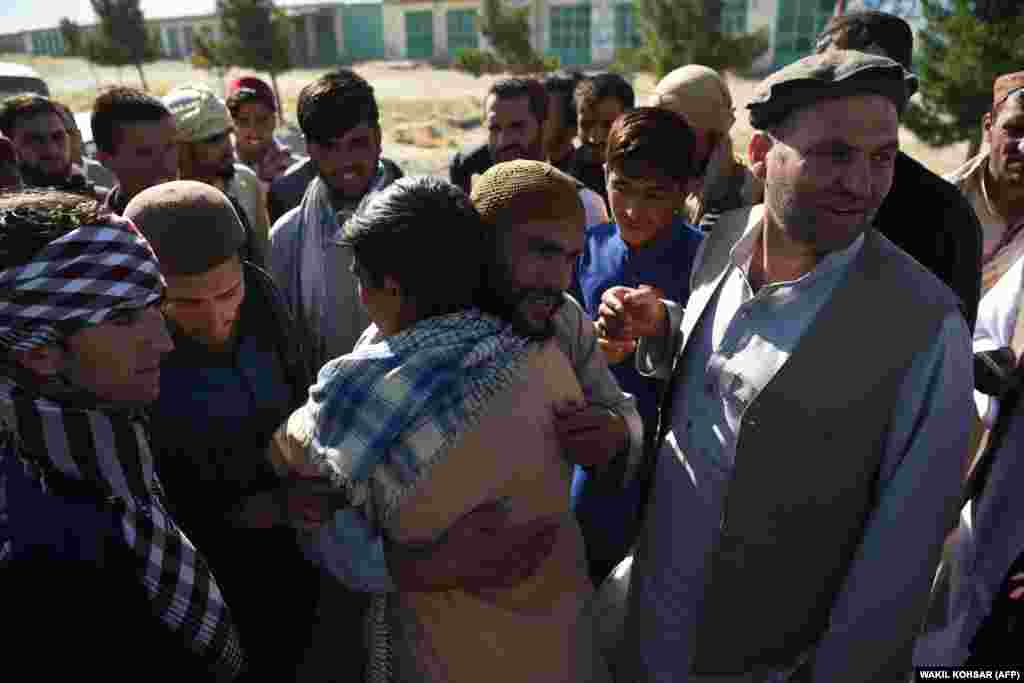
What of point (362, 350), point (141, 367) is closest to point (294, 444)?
point (362, 350)

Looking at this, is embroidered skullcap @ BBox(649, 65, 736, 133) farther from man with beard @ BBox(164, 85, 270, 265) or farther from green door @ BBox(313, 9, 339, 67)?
green door @ BBox(313, 9, 339, 67)

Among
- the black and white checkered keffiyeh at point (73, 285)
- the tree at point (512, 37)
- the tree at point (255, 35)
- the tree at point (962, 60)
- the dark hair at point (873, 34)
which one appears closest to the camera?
the black and white checkered keffiyeh at point (73, 285)

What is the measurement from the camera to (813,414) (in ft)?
4.96

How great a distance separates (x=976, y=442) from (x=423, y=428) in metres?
2.67

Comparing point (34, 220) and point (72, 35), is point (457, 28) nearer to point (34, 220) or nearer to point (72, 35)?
point (72, 35)

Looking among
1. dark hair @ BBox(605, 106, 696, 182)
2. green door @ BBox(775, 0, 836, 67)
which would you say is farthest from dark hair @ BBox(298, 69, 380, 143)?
green door @ BBox(775, 0, 836, 67)

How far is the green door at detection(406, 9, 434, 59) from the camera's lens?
41.3m

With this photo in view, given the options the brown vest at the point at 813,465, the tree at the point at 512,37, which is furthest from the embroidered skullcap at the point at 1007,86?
the tree at the point at 512,37

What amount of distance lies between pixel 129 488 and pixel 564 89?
176 inches

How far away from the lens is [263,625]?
75.3 inches

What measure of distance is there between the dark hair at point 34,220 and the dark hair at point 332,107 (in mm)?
1588

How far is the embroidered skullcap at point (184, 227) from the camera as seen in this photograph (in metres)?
1.69

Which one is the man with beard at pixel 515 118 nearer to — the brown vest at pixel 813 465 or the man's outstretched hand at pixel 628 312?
the man's outstretched hand at pixel 628 312

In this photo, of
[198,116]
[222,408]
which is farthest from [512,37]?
[222,408]
